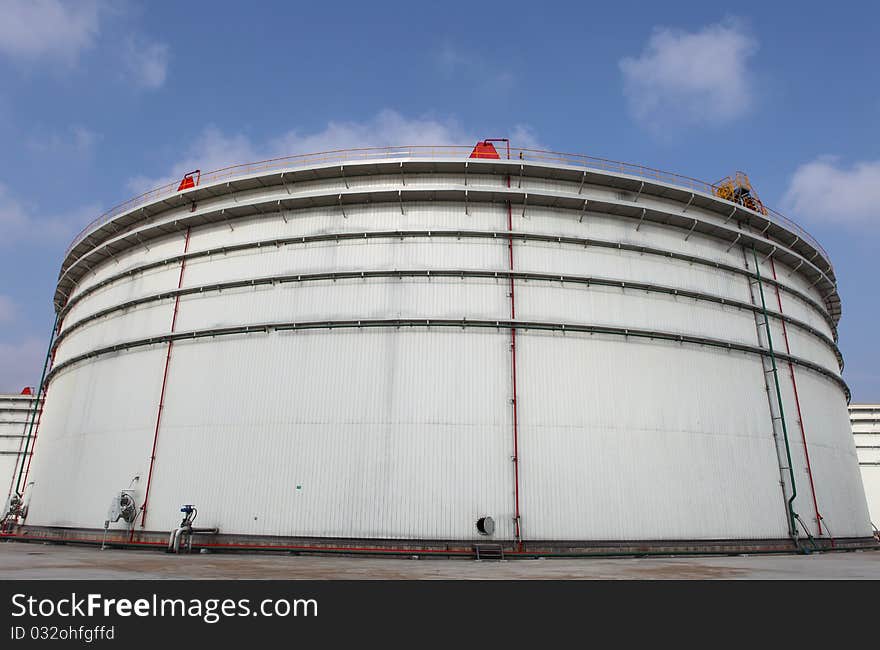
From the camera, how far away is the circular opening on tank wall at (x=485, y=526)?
47.9ft

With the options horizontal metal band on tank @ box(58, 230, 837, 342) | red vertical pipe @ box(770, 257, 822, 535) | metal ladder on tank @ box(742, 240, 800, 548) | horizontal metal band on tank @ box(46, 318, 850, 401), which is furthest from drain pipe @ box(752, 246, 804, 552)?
red vertical pipe @ box(770, 257, 822, 535)

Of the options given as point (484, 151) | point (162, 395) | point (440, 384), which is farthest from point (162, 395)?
point (484, 151)

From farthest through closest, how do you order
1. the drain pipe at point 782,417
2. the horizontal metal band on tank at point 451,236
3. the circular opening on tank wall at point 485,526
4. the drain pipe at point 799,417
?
the drain pipe at point 799,417
the horizontal metal band on tank at point 451,236
the drain pipe at point 782,417
the circular opening on tank wall at point 485,526

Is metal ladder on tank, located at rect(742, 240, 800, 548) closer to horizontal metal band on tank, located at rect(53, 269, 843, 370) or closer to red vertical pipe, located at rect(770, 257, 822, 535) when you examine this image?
horizontal metal band on tank, located at rect(53, 269, 843, 370)

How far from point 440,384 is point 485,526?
4.23 meters

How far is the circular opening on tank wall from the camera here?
14592 mm

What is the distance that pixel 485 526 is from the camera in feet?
47.9

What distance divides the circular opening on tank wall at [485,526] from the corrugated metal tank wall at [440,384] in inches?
12.8

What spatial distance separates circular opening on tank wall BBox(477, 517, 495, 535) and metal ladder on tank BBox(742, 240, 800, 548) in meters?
10.6

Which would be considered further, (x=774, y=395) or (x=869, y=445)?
(x=869, y=445)

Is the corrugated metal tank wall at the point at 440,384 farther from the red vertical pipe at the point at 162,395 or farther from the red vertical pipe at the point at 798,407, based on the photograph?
the red vertical pipe at the point at 798,407

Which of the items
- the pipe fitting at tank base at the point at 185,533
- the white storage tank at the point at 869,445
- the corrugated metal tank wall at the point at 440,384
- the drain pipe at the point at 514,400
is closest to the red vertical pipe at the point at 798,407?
the corrugated metal tank wall at the point at 440,384

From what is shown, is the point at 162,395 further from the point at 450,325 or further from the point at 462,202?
the point at 462,202
